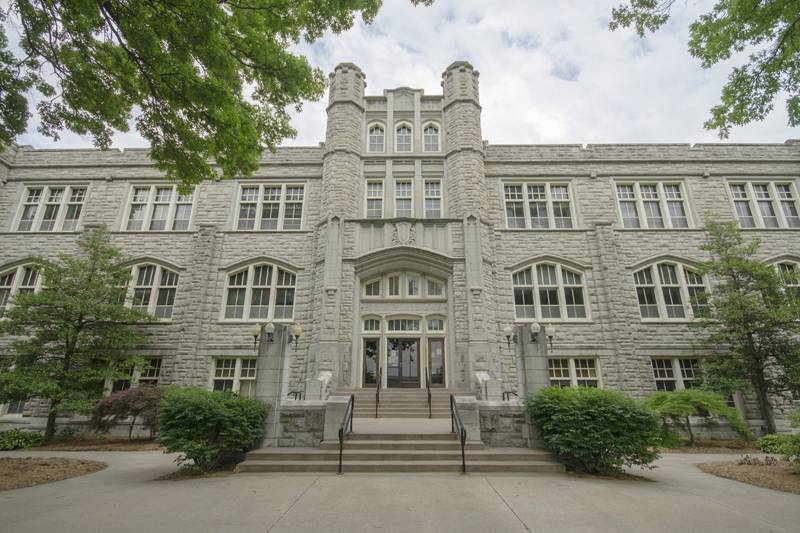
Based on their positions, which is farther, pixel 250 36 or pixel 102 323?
pixel 102 323

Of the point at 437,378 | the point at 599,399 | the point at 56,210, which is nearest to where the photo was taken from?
the point at 599,399

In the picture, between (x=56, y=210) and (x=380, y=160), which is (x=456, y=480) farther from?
(x=56, y=210)

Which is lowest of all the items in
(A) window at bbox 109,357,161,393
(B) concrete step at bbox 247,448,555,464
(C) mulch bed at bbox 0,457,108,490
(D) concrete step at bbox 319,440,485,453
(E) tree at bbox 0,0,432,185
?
(C) mulch bed at bbox 0,457,108,490

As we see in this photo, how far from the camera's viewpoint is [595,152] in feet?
57.3

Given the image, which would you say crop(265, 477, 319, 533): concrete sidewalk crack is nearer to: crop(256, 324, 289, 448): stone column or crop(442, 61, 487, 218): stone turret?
crop(256, 324, 289, 448): stone column

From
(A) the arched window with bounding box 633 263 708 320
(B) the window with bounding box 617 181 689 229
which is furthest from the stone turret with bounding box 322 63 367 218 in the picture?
(A) the arched window with bounding box 633 263 708 320

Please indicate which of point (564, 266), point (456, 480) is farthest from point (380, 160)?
point (456, 480)

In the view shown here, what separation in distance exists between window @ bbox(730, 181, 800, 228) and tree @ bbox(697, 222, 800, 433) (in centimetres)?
449

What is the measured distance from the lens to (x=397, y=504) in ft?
17.1

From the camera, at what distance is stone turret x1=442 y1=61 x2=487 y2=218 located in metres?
16.0

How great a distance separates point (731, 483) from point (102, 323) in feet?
59.9

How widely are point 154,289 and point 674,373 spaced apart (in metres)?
21.2

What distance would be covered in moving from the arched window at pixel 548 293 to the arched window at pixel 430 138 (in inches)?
280

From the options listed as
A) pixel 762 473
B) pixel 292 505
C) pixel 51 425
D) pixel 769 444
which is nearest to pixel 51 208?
pixel 51 425
